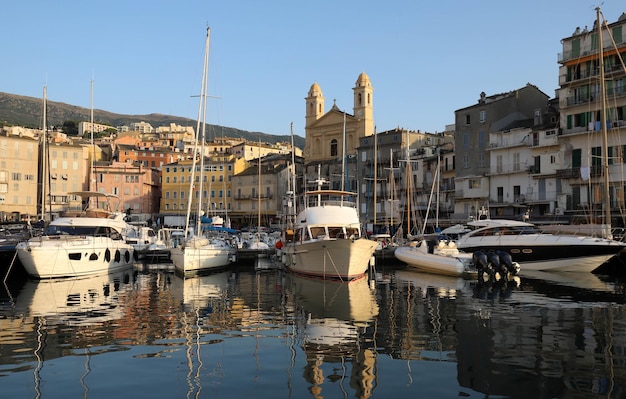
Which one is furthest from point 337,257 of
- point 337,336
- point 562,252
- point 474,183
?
point 474,183

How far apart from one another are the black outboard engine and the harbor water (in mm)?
4665

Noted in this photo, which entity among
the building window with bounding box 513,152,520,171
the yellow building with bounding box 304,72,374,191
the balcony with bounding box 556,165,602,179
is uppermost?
the yellow building with bounding box 304,72,374,191

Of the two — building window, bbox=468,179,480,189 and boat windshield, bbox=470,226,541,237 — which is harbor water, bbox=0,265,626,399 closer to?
boat windshield, bbox=470,226,541,237

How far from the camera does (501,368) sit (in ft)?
45.0

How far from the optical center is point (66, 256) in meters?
34.3

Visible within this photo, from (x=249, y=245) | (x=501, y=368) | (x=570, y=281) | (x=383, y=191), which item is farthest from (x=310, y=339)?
(x=383, y=191)

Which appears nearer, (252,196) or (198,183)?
(252,196)

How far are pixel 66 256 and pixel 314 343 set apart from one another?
880 inches

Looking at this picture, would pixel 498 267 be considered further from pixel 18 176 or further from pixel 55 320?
pixel 18 176

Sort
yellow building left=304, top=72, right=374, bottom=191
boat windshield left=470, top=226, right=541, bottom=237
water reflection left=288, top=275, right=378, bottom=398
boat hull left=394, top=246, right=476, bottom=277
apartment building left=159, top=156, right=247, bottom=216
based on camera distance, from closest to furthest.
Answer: water reflection left=288, top=275, right=378, bottom=398 → boat hull left=394, top=246, right=476, bottom=277 → boat windshield left=470, top=226, right=541, bottom=237 → yellow building left=304, top=72, right=374, bottom=191 → apartment building left=159, top=156, right=247, bottom=216

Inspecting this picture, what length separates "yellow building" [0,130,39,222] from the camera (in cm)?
9212

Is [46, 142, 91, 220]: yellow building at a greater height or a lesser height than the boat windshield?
greater

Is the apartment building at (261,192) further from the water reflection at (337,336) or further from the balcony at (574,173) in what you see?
the water reflection at (337,336)

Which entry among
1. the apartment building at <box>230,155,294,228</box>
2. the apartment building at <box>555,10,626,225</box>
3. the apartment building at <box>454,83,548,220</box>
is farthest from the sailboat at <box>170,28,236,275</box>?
the apartment building at <box>230,155,294,228</box>
